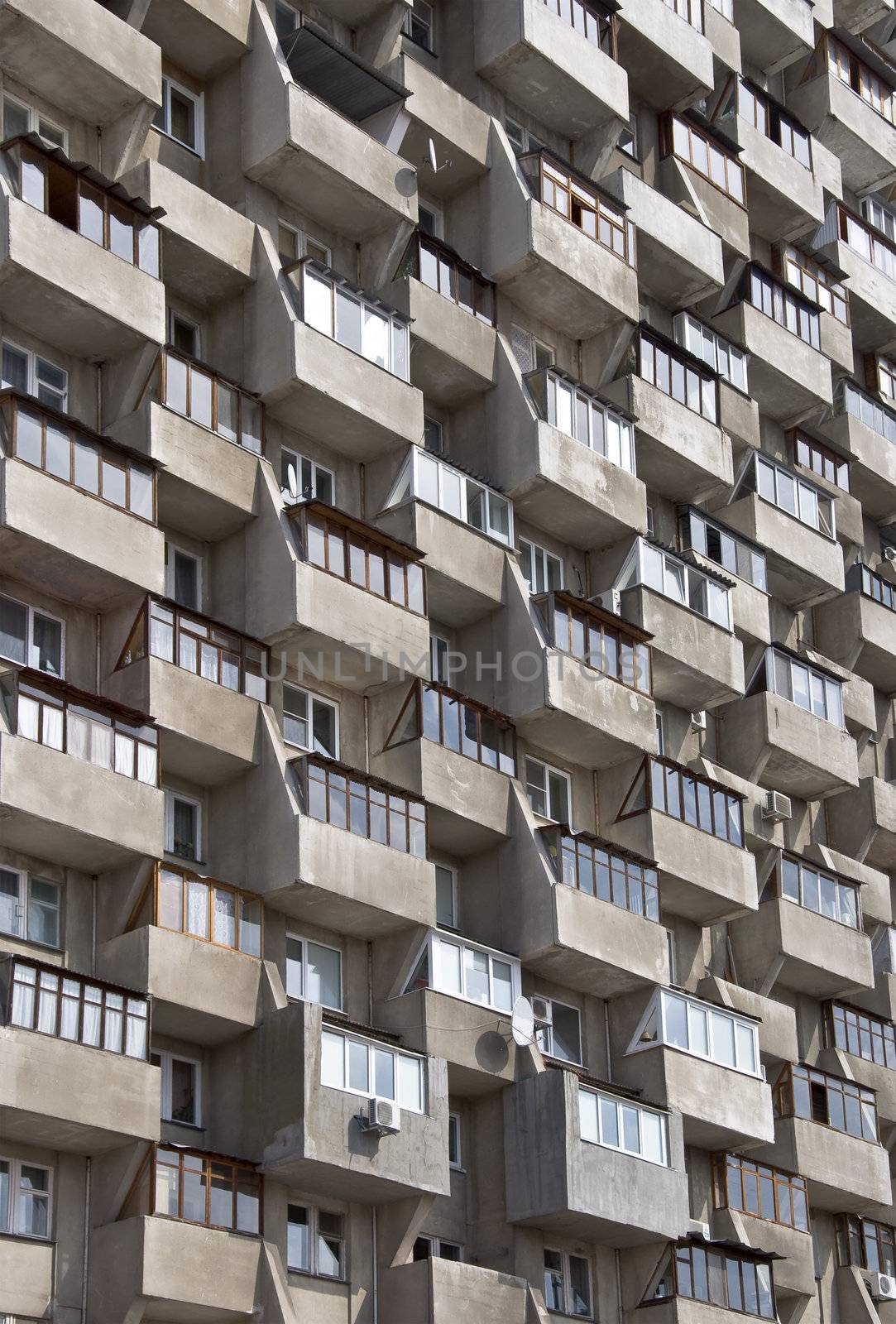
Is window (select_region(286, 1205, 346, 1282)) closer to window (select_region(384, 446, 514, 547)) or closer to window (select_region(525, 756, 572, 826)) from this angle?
window (select_region(525, 756, 572, 826))

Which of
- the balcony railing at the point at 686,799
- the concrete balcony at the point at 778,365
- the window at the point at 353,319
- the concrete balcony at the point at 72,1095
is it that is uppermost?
the concrete balcony at the point at 778,365

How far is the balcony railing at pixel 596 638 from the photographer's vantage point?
40688 millimetres

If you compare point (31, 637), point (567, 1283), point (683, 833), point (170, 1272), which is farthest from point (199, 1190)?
point (683, 833)

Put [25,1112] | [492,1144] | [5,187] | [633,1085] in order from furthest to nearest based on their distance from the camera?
[633,1085] → [492,1144] → [5,187] → [25,1112]

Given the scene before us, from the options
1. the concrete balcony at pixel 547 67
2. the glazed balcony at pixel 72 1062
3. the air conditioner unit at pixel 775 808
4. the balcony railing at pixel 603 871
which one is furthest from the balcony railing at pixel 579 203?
the glazed balcony at pixel 72 1062

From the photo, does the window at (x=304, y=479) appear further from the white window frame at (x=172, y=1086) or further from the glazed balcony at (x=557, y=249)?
the white window frame at (x=172, y=1086)

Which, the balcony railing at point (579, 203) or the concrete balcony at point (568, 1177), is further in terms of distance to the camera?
the balcony railing at point (579, 203)

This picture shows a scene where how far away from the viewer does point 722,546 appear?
47.7 m

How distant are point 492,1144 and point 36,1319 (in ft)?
31.3

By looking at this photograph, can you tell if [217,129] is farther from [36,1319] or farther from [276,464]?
[36,1319]

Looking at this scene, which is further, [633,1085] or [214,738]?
[633,1085]

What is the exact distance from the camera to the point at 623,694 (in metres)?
41.6

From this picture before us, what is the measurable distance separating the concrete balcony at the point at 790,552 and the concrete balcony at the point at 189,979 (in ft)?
63.0

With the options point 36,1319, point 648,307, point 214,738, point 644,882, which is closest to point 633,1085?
point 644,882
